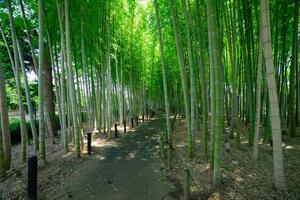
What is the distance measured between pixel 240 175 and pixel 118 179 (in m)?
2.12

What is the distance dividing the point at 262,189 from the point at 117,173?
8.10 ft

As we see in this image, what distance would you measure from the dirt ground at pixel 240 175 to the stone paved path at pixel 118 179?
29 cm

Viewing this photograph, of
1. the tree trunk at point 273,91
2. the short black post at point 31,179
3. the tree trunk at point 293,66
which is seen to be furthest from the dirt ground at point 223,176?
the tree trunk at point 293,66

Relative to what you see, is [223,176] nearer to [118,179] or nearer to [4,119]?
[118,179]

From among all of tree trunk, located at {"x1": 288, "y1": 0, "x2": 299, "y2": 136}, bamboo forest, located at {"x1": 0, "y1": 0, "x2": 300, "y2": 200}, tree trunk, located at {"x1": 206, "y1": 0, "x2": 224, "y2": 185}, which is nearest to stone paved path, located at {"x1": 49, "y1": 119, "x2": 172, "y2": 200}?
bamboo forest, located at {"x1": 0, "y1": 0, "x2": 300, "y2": 200}

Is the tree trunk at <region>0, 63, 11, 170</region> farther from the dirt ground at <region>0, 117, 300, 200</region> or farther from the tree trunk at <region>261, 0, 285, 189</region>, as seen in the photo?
the tree trunk at <region>261, 0, 285, 189</region>

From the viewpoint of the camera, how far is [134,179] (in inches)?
137

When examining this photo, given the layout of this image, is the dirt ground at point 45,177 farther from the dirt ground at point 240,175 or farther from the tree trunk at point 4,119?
the dirt ground at point 240,175

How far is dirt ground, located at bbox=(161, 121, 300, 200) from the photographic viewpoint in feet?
8.81

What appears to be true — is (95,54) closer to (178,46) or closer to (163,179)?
(178,46)

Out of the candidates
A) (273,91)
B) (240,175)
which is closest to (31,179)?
(240,175)

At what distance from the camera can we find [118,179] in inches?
137

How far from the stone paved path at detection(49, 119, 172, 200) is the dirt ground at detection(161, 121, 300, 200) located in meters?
0.29

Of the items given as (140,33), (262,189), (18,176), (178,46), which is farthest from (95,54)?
(262,189)
